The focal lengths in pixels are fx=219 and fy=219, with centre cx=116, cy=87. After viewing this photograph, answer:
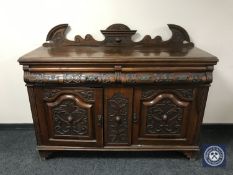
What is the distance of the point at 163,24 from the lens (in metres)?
1.68

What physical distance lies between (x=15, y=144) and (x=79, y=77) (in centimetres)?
91

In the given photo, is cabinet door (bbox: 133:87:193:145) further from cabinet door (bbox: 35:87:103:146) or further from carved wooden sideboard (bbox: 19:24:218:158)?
cabinet door (bbox: 35:87:103:146)

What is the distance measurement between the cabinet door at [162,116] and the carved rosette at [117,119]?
64 mm

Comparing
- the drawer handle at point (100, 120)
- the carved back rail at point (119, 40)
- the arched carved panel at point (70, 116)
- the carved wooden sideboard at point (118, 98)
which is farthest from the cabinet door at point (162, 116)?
the carved back rail at point (119, 40)

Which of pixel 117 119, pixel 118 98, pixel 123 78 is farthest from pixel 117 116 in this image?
pixel 123 78

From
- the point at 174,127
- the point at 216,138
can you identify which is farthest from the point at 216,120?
the point at 174,127

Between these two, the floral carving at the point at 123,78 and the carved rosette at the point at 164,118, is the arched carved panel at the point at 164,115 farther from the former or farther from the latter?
the floral carving at the point at 123,78

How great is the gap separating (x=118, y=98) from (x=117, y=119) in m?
0.14

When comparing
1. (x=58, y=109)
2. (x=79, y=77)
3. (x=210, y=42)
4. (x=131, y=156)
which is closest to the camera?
(x=79, y=77)

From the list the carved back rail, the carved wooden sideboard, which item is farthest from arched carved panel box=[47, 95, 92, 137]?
the carved back rail

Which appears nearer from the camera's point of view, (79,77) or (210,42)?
(79,77)

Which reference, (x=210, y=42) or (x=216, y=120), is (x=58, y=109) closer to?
(x=210, y=42)

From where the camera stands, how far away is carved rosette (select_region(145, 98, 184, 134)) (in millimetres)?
1407

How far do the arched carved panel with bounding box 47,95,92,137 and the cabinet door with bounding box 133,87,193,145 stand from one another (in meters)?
0.32
